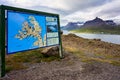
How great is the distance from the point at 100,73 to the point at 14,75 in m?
5.05

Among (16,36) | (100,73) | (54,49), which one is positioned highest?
(16,36)

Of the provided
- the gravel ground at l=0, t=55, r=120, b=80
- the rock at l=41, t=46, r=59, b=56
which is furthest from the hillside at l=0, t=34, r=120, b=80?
the rock at l=41, t=46, r=59, b=56

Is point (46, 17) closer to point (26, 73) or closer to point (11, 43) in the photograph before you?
point (11, 43)

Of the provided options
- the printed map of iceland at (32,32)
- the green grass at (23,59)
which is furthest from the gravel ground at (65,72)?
the printed map of iceland at (32,32)

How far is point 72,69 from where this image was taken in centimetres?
1083

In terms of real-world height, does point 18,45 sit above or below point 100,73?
above

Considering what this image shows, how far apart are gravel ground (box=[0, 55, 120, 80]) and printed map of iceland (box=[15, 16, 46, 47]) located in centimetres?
164

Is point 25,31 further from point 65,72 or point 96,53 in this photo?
point 96,53

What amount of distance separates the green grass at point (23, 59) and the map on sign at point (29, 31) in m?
1.29

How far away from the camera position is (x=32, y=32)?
11.6 m

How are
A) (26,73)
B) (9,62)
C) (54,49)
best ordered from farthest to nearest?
(54,49) → (9,62) → (26,73)

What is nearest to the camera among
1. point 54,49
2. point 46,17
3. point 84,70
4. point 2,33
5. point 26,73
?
point 2,33

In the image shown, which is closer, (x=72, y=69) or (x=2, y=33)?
(x=2, y=33)

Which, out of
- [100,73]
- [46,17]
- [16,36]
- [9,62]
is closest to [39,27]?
[46,17]
